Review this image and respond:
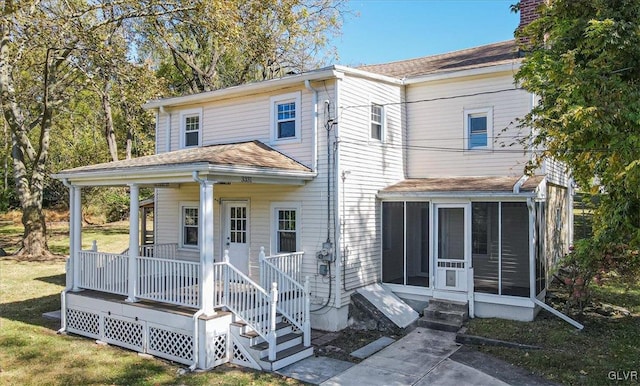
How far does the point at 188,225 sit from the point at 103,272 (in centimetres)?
316

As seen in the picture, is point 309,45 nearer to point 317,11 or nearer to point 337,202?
point 317,11

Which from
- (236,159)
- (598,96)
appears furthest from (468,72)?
(236,159)

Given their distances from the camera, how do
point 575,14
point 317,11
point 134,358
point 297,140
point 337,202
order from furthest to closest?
1. point 317,11
2. point 297,140
3. point 337,202
4. point 134,358
5. point 575,14

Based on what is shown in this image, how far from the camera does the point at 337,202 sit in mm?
10750

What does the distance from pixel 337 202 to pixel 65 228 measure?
93.8ft

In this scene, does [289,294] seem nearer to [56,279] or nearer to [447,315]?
[447,315]

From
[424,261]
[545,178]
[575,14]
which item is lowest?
[424,261]

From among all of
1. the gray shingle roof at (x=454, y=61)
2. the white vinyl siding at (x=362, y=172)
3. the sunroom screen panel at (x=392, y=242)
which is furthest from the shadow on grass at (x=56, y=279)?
the gray shingle roof at (x=454, y=61)

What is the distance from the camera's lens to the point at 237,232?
1234 cm

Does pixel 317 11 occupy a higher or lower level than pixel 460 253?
higher

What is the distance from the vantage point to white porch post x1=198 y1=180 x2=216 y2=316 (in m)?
8.56

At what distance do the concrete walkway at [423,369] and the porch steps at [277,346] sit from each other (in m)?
0.21

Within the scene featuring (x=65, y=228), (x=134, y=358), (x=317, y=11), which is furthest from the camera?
(x=65, y=228)

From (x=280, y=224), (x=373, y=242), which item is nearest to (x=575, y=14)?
(x=373, y=242)
